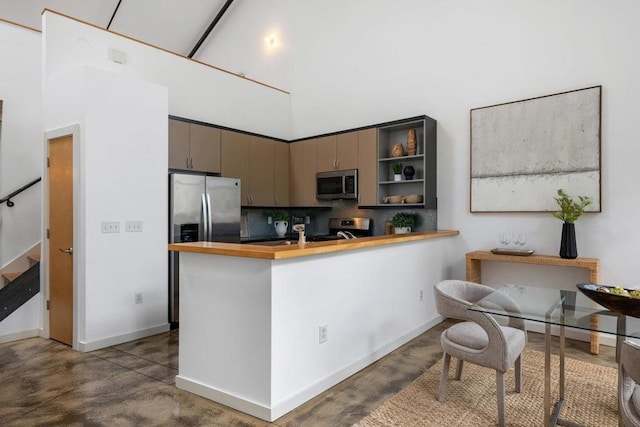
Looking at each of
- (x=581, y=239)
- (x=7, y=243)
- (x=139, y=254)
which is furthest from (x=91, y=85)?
(x=581, y=239)

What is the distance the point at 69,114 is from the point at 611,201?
512cm

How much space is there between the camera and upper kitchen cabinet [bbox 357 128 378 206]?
16.0ft

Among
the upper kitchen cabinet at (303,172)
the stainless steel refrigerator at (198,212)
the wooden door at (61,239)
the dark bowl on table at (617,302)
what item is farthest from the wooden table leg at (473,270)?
the wooden door at (61,239)

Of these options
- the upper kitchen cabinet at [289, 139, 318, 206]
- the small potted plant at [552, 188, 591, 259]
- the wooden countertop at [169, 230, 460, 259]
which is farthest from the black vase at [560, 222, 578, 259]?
the upper kitchen cabinet at [289, 139, 318, 206]

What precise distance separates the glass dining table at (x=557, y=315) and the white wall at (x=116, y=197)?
3098mm

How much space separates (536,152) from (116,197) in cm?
417

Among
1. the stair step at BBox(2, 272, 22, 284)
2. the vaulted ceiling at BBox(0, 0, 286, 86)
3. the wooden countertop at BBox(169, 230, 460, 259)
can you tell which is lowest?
the stair step at BBox(2, 272, 22, 284)

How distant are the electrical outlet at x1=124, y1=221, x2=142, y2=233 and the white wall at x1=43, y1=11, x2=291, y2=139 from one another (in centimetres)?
167

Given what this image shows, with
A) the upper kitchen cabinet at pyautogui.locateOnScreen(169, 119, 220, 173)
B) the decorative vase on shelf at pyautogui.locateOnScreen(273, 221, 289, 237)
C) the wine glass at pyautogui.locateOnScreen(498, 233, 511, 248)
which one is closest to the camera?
the wine glass at pyautogui.locateOnScreen(498, 233, 511, 248)

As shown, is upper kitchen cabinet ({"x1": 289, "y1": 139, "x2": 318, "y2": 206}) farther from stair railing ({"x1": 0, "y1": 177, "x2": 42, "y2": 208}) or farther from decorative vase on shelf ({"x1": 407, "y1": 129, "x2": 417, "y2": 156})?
stair railing ({"x1": 0, "y1": 177, "x2": 42, "y2": 208})

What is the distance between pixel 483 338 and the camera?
2402mm

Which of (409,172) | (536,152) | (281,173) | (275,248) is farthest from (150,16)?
(536,152)

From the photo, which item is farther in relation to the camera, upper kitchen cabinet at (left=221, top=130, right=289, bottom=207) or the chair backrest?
upper kitchen cabinet at (left=221, top=130, right=289, bottom=207)

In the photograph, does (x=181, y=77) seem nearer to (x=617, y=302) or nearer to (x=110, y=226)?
(x=110, y=226)
